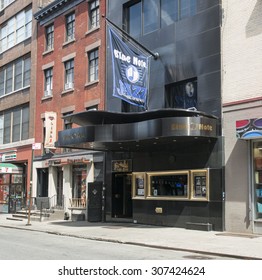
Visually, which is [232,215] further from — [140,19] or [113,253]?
[140,19]

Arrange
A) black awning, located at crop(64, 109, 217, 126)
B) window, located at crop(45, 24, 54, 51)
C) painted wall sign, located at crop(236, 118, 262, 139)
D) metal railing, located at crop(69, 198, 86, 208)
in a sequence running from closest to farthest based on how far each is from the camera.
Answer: painted wall sign, located at crop(236, 118, 262, 139) → black awning, located at crop(64, 109, 217, 126) → metal railing, located at crop(69, 198, 86, 208) → window, located at crop(45, 24, 54, 51)

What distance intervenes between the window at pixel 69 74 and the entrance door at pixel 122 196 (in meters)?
7.09

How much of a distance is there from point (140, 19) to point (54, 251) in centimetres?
1394

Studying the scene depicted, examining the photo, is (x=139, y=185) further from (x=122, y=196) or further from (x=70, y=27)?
(x=70, y=27)

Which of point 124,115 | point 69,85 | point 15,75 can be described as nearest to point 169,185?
point 124,115

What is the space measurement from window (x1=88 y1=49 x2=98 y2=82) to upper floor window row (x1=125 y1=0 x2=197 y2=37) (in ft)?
10.1

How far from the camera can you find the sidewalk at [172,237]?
42.1 feet

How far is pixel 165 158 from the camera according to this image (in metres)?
20.2

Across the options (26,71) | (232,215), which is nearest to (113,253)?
(232,215)

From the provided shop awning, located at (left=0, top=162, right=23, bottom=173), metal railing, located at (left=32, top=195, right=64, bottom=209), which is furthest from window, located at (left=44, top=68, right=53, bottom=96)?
metal railing, located at (left=32, top=195, right=64, bottom=209)

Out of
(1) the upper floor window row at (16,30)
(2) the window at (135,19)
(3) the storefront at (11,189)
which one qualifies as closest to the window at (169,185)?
(2) the window at (135,19)

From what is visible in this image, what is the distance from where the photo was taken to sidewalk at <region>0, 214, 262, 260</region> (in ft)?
42.1

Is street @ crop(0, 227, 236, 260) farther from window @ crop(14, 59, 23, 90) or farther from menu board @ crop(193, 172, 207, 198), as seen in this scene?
window @ crop(14, 59, 23, 90)

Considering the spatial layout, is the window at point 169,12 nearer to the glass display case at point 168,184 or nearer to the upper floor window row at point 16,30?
the glass display case at point 168,184
